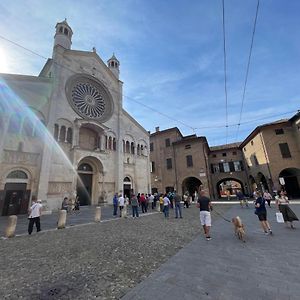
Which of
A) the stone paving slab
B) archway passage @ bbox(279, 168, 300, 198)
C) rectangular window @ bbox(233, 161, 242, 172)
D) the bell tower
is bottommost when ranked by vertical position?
the stone paving slab

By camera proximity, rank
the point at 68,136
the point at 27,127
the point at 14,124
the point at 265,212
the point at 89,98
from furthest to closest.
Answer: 1. the point at 89,98
2. the point at 68,136
3. the point at 27,127
4. the point at 14,124
5. the point at 265,212

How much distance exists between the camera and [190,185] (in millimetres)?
36344

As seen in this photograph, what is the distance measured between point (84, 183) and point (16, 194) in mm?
6651

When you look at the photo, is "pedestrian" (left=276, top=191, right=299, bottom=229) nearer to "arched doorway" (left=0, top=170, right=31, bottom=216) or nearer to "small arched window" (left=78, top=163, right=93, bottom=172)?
"arched doorway" (left=0, top=170, right=31, bottom=216)

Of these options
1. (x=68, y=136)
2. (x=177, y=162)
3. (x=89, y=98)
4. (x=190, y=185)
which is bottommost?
(x=190, y=185)

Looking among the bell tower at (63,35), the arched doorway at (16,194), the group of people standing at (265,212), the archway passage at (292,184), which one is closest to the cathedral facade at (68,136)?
the arched doorway at (16,194)

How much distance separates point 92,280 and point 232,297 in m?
2.50

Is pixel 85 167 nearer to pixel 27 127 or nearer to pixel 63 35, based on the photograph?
pixel 27 127

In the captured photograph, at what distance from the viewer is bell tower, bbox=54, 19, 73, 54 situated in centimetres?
2288

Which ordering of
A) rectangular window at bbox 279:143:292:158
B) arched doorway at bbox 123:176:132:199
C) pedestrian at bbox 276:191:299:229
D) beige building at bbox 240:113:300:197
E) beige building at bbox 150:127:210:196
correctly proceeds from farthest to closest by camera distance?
beige building at bbox 150:127:210:196 < arched doorway at bbox 123:176:132:199 < rectangular window at bbox 279:143:292:158 < beige building at bbox 240:113:300:197 < pedestrian at bbox 276:191:299:229

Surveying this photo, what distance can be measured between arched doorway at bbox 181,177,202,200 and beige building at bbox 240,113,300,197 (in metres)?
11.6

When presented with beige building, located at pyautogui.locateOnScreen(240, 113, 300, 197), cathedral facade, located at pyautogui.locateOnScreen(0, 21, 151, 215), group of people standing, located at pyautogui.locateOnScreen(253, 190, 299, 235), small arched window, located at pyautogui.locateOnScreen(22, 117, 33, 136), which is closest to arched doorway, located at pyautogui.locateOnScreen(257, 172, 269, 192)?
beige building, located at pyautogui.locateOnScreen(240, 113, 300, 197)

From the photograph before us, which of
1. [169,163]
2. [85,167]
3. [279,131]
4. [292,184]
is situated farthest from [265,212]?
[169,163]

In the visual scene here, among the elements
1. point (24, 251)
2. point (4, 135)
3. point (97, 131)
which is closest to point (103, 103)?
point (97, 131)
